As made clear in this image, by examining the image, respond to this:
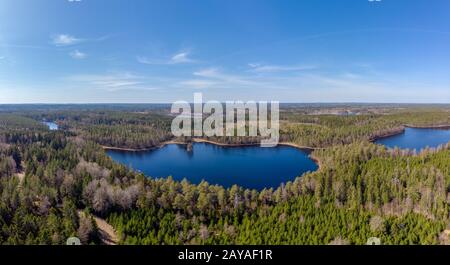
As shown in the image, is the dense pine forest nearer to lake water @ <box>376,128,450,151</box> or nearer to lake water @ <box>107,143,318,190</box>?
lake water @ <box>107,143,318,190</box>

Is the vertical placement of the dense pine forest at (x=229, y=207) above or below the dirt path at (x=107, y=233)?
above

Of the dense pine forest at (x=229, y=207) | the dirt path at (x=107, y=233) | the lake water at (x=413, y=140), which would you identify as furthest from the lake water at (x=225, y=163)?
the lake water at (x=413, y=140)

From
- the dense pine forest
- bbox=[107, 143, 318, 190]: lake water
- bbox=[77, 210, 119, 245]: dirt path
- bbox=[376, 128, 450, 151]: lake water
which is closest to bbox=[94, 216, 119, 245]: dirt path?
bbox=[77, 210, 119, 245]: dirt path

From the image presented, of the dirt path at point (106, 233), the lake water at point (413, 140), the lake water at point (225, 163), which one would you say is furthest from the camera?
the lake water at point (413, 140)

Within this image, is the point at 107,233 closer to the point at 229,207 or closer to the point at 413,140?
the point at 229,207

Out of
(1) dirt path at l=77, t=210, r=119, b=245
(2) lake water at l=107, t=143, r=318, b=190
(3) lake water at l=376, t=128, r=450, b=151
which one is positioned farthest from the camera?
(3) lake water at l=376, t=128, r=450, b=151

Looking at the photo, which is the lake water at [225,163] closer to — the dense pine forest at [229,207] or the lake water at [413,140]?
the dense pine forest at [229,207]
